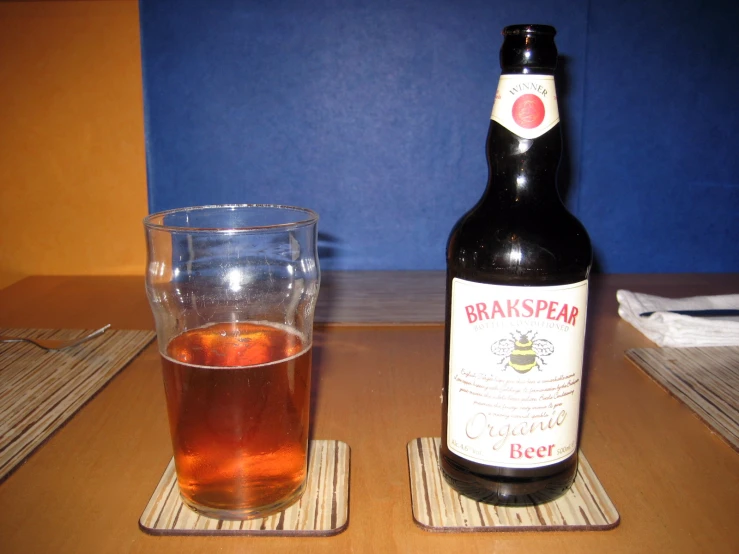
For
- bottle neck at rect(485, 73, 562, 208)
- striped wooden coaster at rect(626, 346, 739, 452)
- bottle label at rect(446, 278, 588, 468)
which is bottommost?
striped wooden coaster at rect(626, 346, 739, 452)

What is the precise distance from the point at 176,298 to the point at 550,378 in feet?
1.11

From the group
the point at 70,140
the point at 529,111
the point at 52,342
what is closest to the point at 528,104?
the point at 529,111

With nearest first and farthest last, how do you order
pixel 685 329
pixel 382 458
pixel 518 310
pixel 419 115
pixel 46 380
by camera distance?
pixel 518 310 < pixel 382 458 < pixel 46 380 < pixel 685 329 < pixel 419 115

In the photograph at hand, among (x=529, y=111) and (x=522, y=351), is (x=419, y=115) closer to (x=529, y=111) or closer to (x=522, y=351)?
(x=529, y=111)

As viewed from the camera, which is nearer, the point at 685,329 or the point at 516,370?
the point at 516,370

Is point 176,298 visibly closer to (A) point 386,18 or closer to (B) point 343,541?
(B) point 343,541

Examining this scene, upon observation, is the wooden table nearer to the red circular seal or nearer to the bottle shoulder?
the bottle shoulder

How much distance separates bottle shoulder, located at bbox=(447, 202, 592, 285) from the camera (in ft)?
1.89

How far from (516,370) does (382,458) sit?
0.21 meters

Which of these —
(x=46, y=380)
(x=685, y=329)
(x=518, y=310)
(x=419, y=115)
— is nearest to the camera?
(x=518, y=310)

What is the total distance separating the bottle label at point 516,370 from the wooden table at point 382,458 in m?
0.08

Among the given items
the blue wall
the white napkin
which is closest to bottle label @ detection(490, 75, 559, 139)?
the white napkin

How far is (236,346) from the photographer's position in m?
0.59

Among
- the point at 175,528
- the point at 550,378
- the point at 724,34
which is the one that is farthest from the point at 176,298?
the point at 724,34
